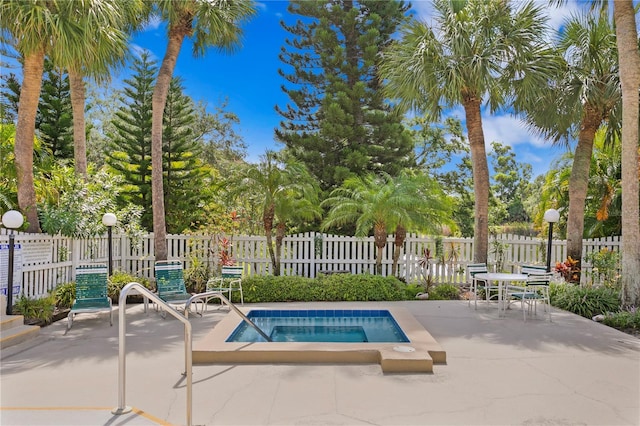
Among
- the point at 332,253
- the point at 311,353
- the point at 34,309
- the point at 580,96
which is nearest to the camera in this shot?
the point at 311,353

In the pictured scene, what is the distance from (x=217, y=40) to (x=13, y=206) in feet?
18.8

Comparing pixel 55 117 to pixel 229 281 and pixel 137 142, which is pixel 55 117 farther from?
pixel 229 281

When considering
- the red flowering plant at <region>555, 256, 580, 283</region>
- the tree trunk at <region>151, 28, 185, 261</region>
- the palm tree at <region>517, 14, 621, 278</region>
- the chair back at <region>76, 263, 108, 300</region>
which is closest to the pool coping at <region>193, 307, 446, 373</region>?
the chair back at <region>76, 263, 108, 300</region>

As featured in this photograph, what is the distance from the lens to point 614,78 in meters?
9.00

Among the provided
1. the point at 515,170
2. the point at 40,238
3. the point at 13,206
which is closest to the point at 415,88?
the point at 40,238

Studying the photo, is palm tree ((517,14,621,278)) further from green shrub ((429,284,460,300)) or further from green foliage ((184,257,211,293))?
green foliage ((184,257,211,293))

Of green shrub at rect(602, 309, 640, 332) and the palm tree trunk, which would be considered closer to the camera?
green shrub at rect(602, 309, 640, 332)

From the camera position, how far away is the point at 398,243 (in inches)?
404

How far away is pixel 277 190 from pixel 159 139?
9.50 ft

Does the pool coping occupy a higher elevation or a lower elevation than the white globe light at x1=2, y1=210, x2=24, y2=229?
lower

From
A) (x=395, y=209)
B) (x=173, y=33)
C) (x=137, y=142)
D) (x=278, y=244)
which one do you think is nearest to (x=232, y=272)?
(x=278, y=244)

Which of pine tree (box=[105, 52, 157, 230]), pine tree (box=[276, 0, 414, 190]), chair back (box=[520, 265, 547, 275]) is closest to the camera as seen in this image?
chair back (box=[520, 265, 547, 275])

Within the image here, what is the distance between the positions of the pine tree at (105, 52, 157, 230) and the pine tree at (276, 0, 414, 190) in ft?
16.9

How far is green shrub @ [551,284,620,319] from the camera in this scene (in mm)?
7660
